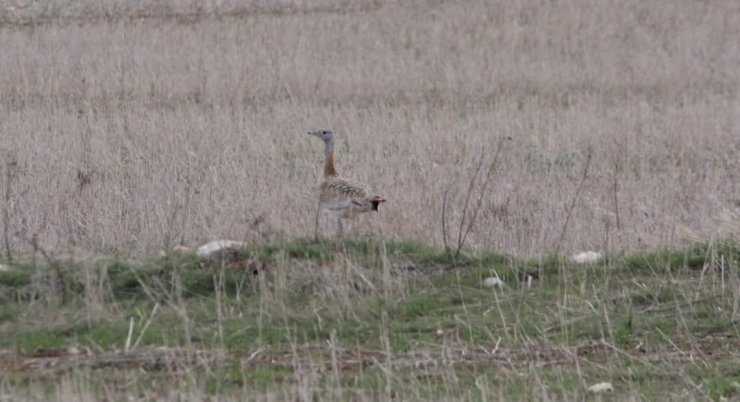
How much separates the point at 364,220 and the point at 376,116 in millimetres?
6790

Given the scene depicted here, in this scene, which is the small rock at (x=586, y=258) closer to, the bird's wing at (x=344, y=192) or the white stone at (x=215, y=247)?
the bird's wing at (x=344, y=192)

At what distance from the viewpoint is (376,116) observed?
56.5 feet

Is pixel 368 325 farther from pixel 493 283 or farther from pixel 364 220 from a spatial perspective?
pixel 364 220

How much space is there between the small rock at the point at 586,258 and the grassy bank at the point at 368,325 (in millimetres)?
122

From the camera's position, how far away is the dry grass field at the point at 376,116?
1080 cm

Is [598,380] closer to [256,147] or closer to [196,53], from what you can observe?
[256,147]

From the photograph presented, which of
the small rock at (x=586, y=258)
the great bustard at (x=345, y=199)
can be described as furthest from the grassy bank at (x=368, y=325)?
the great bustard at (x=345, y=199)

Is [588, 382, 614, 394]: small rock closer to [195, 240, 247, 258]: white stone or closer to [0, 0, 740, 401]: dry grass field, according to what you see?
[0, 0, 740, 401]: dry grass field

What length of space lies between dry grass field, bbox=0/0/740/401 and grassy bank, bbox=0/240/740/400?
0.8 inches

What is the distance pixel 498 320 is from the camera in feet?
24.6

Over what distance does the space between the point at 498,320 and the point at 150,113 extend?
10.2 meters

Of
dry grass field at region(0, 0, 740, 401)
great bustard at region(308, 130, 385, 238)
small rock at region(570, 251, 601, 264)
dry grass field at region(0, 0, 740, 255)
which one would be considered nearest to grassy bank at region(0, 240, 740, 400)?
dry grass field at region(0, 0, 740, 401)

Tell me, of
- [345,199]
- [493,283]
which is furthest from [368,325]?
[345,199]

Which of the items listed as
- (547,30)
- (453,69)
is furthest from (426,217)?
(547,30)
